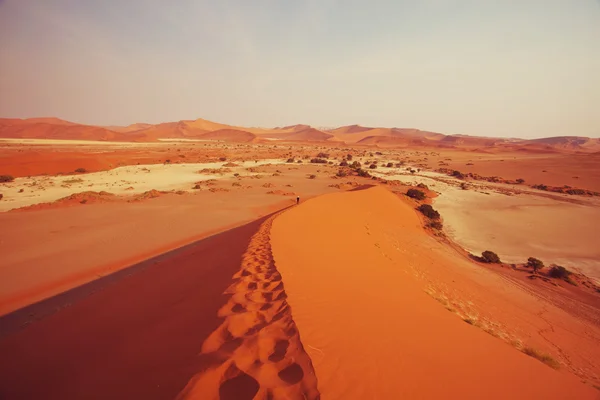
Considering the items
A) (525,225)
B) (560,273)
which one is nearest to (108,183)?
(560,273)

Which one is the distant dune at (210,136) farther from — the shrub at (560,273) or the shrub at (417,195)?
the shrub at (560,273)

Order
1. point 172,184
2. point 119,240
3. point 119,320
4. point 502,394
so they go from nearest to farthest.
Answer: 1. point 502,394
2. point 119,320
3. point 119,240
4. point 172,184

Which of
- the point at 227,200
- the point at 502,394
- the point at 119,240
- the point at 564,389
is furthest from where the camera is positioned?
the point at 227,200

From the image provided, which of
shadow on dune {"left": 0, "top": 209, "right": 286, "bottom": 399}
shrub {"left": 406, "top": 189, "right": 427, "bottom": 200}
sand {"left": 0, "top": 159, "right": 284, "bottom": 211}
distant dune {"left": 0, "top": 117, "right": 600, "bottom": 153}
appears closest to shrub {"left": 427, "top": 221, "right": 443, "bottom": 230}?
shrub {"left": 406, "top": 189, "right": 427, "bottom": 200}

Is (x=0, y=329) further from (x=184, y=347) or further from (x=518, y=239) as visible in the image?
(x=518, y=239)

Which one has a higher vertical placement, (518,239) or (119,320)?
(119,320)

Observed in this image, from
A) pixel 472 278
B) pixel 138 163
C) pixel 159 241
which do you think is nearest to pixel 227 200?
pixel 159 241
